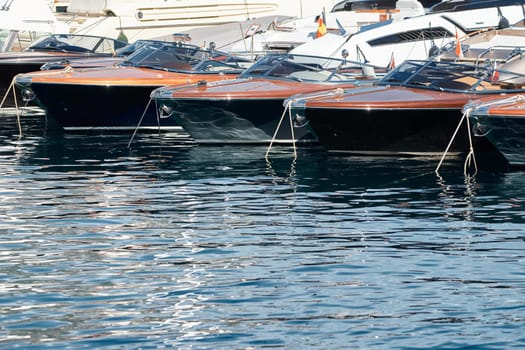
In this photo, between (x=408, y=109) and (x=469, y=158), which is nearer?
(x=469, y=158)

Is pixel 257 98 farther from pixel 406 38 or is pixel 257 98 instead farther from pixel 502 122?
pixel 406 38

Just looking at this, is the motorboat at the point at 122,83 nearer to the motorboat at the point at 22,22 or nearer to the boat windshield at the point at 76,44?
the boat windshield at the point at 76,44

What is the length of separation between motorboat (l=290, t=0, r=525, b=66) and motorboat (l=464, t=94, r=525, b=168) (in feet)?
26.0

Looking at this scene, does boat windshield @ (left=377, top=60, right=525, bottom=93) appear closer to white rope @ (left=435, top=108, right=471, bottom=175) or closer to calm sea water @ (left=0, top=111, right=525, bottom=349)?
white rope @ (left=435, top=108, right=471, bottom=175)

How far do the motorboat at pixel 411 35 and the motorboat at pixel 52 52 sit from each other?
5.48 metres

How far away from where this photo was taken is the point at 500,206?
1505 centimetres

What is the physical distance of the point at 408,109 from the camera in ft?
60.4

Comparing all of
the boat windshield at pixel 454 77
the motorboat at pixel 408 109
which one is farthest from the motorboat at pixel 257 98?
the boat windshield at pixel 454 77

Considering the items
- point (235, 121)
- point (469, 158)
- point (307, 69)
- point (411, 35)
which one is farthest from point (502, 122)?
point (411, 35)

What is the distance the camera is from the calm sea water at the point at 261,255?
960cm

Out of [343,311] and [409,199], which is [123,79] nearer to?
[409,199]

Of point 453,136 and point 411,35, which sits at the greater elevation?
point 411,35

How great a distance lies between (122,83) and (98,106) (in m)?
0.88

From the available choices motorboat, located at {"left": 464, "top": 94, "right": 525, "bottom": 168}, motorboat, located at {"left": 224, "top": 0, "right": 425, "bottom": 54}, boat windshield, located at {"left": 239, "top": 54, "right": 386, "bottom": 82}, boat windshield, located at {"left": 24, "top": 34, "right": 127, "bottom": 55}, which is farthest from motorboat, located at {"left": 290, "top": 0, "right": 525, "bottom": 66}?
A: motorboat, located at {"left": 464, "top": 94, "right": 525, "bottom": 168}
